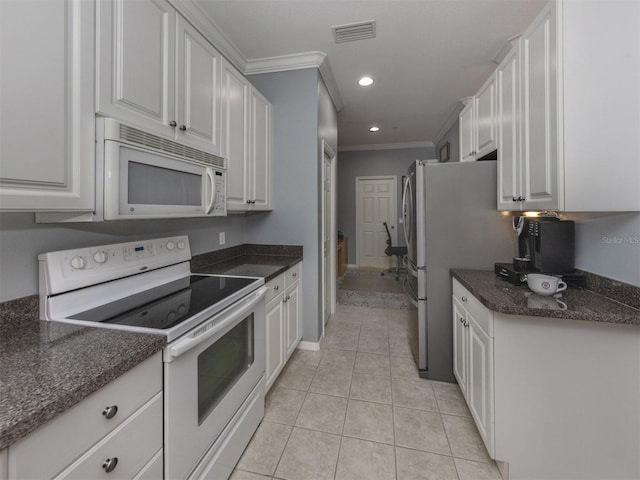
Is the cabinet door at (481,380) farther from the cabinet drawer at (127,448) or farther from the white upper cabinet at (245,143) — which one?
the white upper cabinet at (245,143)

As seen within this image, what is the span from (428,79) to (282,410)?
3421 millimetres

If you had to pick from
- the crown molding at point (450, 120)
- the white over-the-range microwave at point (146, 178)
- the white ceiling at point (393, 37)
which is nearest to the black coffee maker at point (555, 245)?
the white ceiling at point (393, 37)

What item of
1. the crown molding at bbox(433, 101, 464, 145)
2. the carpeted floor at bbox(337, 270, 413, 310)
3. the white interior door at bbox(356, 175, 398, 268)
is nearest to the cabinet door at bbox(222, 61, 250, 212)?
the carpeted floor at bbox(337, 270, 413, 310)

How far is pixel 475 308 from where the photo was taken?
1.63 m

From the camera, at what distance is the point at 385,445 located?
5.30 feet

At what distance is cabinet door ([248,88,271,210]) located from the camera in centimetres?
231

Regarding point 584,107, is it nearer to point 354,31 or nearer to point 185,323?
point 354,31

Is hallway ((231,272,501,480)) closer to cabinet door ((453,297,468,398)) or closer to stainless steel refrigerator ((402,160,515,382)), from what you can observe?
cabinet door ((453,297,468,398))

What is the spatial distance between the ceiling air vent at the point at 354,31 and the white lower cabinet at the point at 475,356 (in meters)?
2.02

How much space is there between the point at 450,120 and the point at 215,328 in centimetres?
459

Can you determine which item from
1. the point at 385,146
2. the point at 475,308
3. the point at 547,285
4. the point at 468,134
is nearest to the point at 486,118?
the point at 468,134

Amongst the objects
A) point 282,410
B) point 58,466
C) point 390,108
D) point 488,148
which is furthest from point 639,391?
point 390,108

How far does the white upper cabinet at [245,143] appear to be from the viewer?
1.98 metres

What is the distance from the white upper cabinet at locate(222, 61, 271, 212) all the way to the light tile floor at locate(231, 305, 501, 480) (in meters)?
1.44
